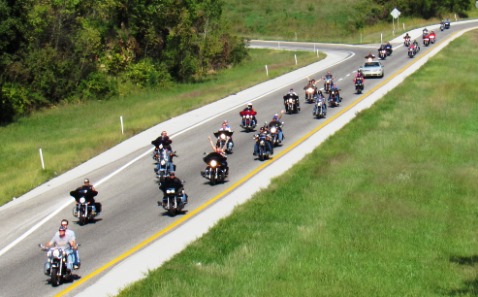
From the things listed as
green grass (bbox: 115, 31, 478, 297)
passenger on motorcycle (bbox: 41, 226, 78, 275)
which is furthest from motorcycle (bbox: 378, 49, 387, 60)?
passenger on motorcycle (bbox: 41, 226, 78, 275)

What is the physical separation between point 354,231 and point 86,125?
97.1 feet

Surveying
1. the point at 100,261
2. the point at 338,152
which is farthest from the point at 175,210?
the point at 338,152

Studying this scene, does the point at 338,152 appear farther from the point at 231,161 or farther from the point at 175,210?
the point at 175,210

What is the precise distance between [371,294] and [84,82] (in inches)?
1944

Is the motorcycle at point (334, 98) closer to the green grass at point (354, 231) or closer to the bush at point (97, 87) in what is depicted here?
the green grass at point (354, 231)

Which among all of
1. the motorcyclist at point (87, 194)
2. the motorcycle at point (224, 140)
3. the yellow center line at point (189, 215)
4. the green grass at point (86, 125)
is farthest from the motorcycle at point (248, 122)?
the motorcyclist at point (87, 194)

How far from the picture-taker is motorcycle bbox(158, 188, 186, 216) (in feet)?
77.3

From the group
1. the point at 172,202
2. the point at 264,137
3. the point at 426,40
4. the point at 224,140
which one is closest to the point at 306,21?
the point at 426,40

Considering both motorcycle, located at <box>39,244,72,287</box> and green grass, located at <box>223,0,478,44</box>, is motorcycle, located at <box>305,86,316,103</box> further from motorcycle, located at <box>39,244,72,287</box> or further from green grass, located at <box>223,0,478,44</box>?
green grass, located at <box>223,0,478,44</box>

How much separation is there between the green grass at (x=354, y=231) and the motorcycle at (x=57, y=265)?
2258 mm

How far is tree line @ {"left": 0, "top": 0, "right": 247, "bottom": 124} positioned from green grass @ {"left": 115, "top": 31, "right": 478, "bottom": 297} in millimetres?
26958

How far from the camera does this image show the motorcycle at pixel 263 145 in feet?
102

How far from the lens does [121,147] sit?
36.5 meters

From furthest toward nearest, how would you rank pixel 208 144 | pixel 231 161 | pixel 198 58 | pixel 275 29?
pixel 275 29, pixel 198 58, pixel 208 144, pixel 231 161
